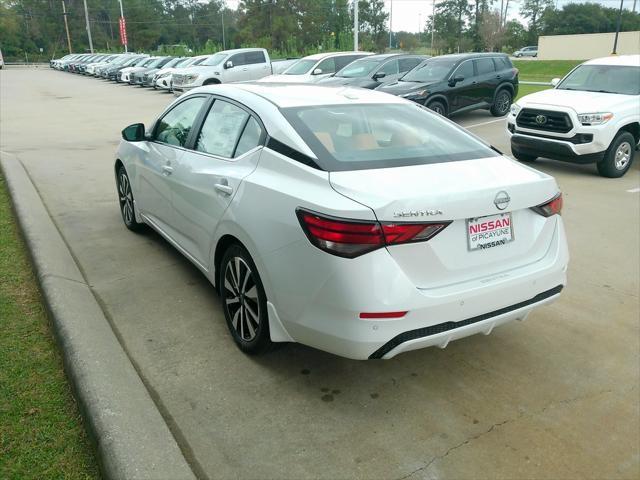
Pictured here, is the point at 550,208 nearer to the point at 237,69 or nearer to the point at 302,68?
the point at 302,68

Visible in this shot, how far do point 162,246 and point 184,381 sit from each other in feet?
8.30

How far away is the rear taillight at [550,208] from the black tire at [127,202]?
3.94 m

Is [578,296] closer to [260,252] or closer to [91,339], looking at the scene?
[260,252]

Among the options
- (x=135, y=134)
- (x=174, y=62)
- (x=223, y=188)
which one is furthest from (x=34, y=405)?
(x=174, y=62)

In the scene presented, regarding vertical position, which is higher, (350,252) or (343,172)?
(343,172)

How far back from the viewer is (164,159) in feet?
15.5

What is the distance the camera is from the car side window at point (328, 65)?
17.1 meters

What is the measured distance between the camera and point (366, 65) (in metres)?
15.5

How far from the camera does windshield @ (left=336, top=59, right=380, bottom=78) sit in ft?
49.8

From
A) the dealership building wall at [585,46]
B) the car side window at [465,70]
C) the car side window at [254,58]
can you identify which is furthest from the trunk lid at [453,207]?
the dealership building wall at [585,46]

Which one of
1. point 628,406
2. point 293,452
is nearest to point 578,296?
point 628,406

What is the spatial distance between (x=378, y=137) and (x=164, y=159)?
196 cm

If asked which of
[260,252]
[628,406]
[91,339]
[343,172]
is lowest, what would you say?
[628,406]

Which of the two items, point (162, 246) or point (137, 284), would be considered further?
point (162, 246)
